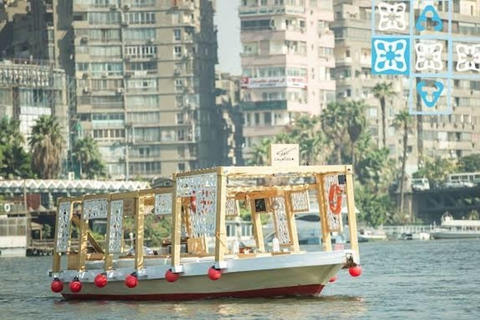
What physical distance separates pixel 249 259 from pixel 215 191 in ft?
8.87

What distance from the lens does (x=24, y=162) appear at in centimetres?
17725

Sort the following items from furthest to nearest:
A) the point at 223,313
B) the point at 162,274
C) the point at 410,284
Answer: the point at 410,284
the point at 162,274
the point at 223,313

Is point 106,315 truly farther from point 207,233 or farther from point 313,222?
point 313,222

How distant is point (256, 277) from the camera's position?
2496 inches

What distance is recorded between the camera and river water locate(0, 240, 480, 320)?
201 feet

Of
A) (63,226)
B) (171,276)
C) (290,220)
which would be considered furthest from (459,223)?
(171,276)

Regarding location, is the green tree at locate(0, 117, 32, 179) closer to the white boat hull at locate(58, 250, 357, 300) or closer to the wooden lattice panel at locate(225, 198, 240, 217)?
the wooden lattice panel at locate(225, 198, 240, 217)

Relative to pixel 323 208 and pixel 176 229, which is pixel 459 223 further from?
pixel 176 229

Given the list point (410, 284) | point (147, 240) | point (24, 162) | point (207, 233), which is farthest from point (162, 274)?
point (24, 162)

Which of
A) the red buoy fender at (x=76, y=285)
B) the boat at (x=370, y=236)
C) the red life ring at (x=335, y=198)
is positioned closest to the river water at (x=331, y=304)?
the red buoy fender at (x=76, y=285)

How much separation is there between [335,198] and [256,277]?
4144mm

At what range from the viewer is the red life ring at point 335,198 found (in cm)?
6419

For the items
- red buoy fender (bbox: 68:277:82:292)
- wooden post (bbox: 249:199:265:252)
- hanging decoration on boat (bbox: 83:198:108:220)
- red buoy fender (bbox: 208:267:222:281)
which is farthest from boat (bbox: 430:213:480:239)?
red buoy fender (bbox: 208:267:222:281)

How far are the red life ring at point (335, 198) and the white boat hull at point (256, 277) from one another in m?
1.98
